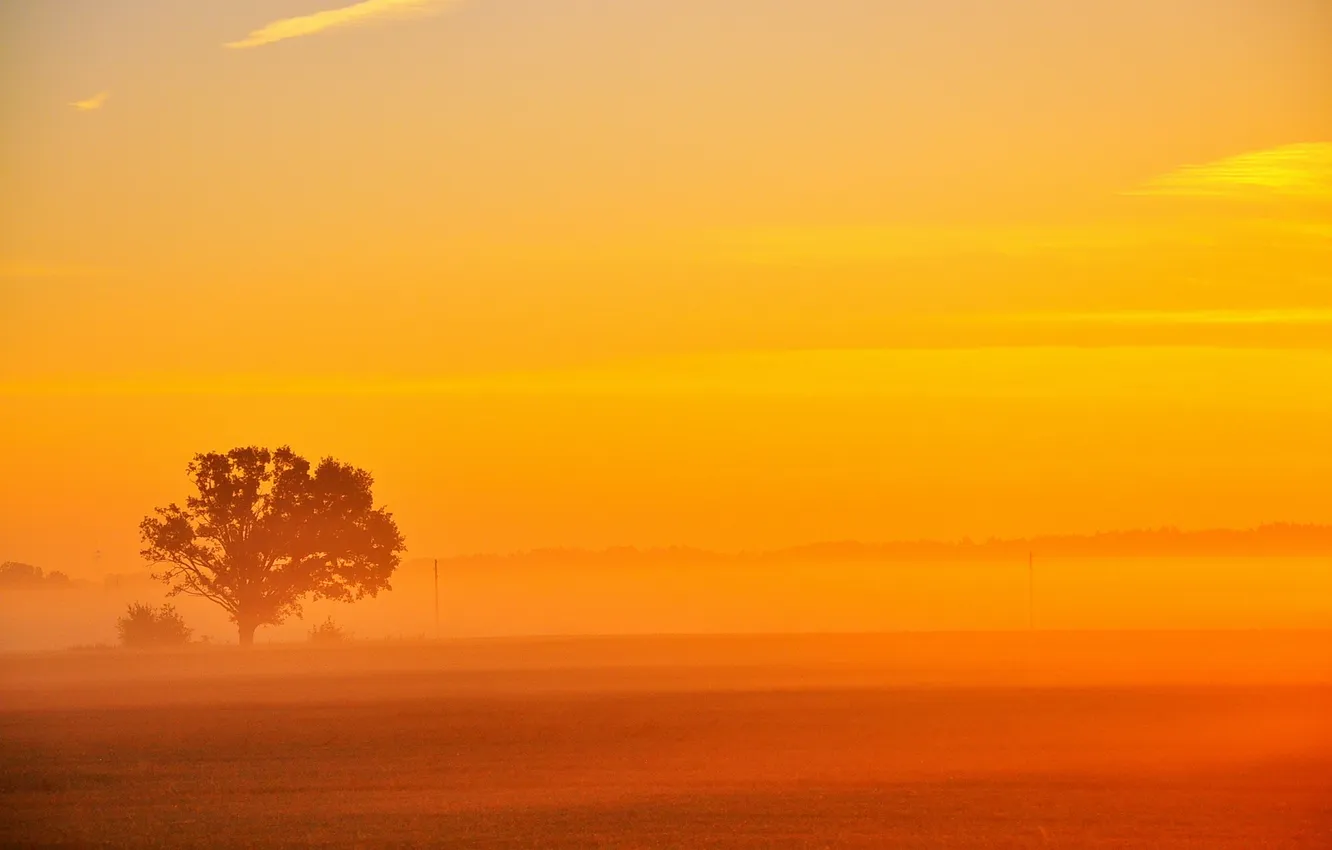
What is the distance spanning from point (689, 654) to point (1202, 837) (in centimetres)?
6192

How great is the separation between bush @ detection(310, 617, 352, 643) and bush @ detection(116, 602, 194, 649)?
9.39 metres

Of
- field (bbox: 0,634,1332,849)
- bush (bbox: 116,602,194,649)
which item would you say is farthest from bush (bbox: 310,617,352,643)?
field (bbox: 0,634,1332,849)

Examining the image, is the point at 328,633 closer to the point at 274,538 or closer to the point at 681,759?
the point at 274,538

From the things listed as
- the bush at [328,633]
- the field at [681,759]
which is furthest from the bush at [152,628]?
the field at [681,759]

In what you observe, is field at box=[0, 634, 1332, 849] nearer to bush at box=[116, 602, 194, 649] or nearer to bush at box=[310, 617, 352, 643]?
bush at box=[116, 602, 194, 649]

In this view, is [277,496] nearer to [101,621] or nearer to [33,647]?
[33,647]

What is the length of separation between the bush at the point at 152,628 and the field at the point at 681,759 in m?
31.7

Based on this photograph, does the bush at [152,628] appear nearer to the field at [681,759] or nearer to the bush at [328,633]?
the bush at [328,633]

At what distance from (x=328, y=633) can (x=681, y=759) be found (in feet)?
254

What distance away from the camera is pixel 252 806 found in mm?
33531

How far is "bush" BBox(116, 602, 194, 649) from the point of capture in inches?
4139

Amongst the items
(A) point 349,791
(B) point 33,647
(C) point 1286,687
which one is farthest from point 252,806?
(B) point 33,647

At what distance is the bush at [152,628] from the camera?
105m

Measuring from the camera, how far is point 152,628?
105m
